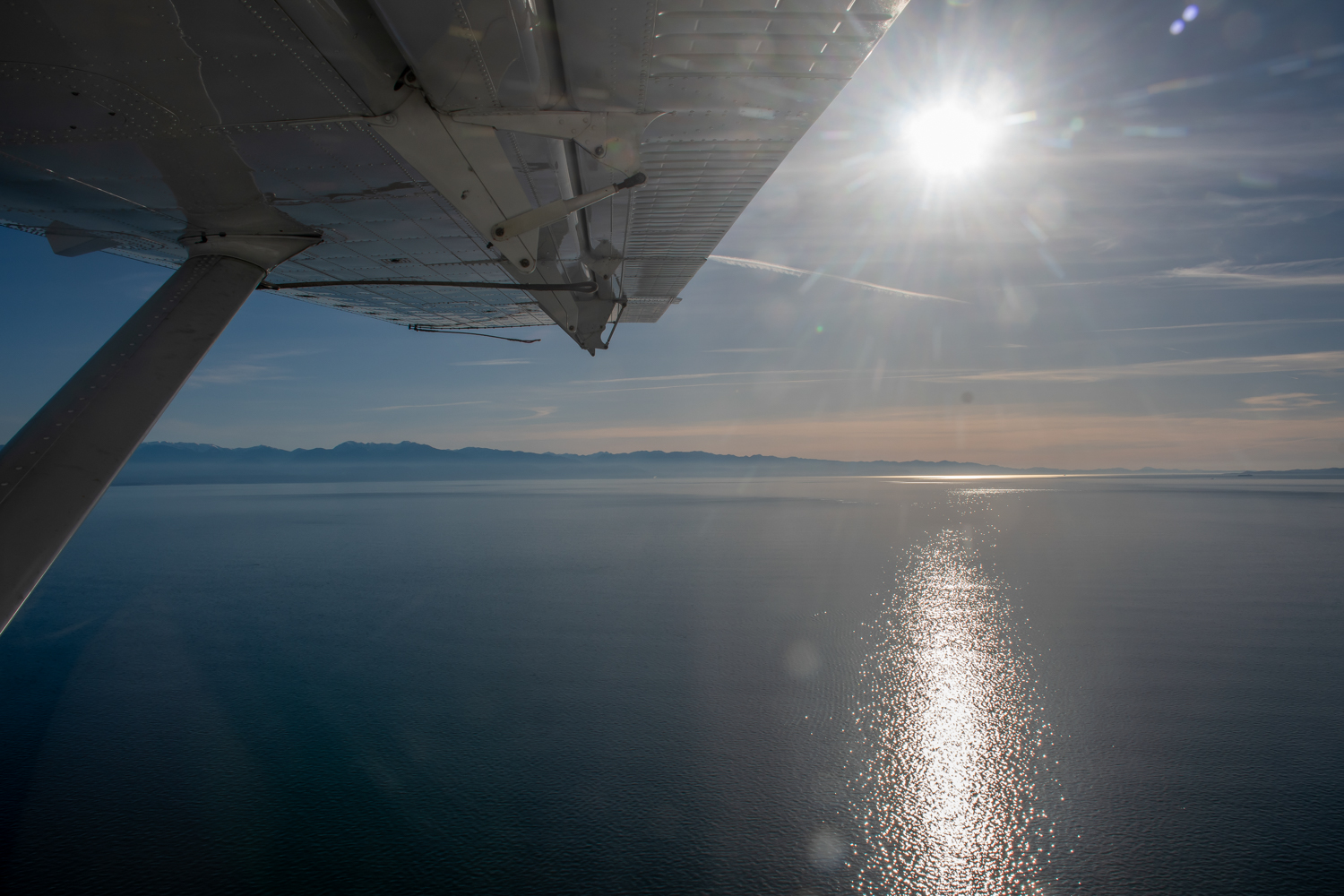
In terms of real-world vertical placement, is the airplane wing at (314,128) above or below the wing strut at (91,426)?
above

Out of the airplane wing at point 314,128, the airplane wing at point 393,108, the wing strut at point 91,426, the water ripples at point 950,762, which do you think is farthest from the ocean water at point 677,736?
the airplane wing at point 393,108

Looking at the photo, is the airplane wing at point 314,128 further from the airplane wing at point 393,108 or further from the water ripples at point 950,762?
the water ripples at point 950,762

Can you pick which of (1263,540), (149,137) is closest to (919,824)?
(149,137)

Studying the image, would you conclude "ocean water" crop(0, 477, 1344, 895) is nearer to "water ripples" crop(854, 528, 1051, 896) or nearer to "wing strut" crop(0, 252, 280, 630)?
"water ripples" crop(854, 528, 1051, 896)

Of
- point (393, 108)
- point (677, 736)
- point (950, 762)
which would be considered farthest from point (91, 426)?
point (950, 762)

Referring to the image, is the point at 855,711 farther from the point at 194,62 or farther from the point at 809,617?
the point at 194,62

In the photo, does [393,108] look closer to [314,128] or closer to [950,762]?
[314,128]
